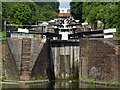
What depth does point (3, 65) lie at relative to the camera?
22453mm

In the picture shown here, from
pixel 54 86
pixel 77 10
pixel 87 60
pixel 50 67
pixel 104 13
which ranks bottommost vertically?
pixel 54 86

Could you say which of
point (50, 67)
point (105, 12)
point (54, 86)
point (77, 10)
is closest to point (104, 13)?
point (105, 12)

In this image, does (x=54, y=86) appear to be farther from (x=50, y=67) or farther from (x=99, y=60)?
(x=50, y=67)

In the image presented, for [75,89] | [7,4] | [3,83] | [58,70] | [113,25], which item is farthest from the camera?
[7,4]

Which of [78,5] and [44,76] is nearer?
[44,76]

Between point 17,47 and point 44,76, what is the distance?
2.06 m

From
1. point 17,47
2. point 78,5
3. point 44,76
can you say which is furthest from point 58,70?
point 78,5

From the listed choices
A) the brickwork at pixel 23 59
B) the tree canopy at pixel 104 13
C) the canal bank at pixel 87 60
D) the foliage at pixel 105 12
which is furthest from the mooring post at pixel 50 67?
the foliage at pixel 105 12

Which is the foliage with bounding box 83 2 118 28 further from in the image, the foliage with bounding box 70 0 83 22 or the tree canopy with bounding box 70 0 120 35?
the foliage with bounding box 70 0 83 22

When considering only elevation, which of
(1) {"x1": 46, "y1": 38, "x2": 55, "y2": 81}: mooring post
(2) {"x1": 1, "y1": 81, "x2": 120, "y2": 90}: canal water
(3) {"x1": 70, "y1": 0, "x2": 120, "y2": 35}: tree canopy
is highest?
(3) {"x1": 70, "y1": 0, "x2": 120, "y2": 35}: tree canopy

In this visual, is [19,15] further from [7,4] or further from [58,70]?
[58,70]

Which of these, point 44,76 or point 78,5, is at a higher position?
point 78,5

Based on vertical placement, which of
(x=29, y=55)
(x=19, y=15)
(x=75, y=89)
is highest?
(x=19, y=15)

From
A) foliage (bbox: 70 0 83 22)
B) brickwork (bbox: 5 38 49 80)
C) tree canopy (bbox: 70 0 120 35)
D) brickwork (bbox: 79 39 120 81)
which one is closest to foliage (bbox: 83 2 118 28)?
tree canopy (bbox: 70 0 120 35)
